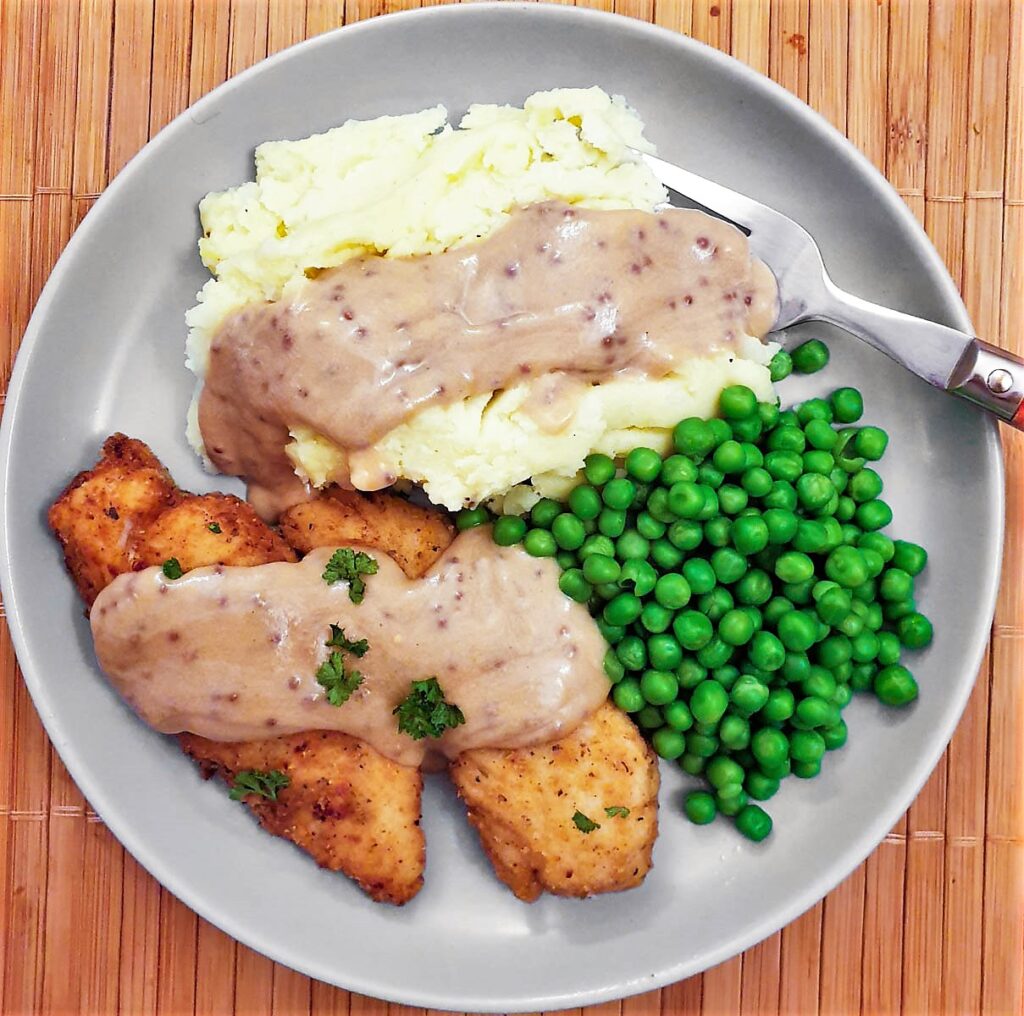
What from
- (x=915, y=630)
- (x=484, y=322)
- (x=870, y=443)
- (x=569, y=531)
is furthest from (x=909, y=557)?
(x=484, y=322)

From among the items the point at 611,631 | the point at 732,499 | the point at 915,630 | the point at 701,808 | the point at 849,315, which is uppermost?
the point at 849,315

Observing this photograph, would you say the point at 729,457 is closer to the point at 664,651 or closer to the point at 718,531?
the point at 718,531

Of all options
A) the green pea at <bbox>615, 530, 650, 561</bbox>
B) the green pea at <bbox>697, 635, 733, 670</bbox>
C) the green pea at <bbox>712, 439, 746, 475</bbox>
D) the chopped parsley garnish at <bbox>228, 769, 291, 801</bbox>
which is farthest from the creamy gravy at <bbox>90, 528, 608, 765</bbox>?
the green pea at <bbox>712, 439, 746, 475</bbox>

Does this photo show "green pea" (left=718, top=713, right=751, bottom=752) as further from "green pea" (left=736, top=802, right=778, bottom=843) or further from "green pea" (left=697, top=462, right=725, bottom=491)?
"green pea" (left=697, top=462, right=725, bottom=491)

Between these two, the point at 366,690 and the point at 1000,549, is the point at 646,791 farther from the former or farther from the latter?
the point at 1000,549

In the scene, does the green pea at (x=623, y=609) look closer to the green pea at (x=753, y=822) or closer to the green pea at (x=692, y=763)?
the green pea at (x=692, y=763)

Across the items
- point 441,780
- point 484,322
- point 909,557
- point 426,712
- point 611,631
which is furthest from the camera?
point 441,780
